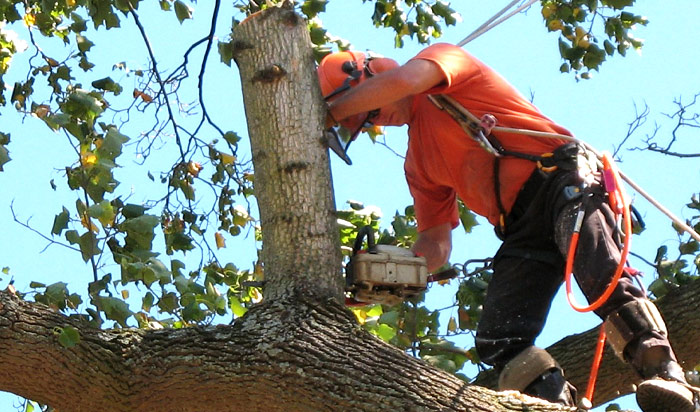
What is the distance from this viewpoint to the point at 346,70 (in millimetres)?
4438

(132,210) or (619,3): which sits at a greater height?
(619,3)

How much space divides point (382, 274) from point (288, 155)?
0.53 metres

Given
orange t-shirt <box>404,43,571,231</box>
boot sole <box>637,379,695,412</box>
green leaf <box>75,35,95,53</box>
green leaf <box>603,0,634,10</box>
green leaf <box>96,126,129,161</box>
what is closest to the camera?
boot sole <box>637,379,695,412</box>

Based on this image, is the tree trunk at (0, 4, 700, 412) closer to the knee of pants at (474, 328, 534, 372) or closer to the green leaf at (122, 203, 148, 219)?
the knee of pants at (474, 328, 534, 372)

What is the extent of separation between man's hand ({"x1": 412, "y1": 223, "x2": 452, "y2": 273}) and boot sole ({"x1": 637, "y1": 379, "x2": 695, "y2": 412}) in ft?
5.04

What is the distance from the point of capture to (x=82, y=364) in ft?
11.6

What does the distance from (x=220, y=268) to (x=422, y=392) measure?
8.06 feet

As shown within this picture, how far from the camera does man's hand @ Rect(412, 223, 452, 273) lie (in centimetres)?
480

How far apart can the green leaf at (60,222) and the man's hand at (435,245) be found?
131 centimetres

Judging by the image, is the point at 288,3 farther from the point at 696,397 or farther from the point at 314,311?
the point at 696,397

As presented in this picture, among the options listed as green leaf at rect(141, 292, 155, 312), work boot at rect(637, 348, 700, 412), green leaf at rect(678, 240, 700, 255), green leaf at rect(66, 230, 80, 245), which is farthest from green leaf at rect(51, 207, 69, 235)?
green leaf at rect(678, 240, 700, 255)

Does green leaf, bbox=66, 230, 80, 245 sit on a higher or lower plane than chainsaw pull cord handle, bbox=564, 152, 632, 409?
higher

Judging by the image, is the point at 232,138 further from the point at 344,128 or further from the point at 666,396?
the point at 666,396

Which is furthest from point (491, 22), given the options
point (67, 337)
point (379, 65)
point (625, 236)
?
point (67, 337)
